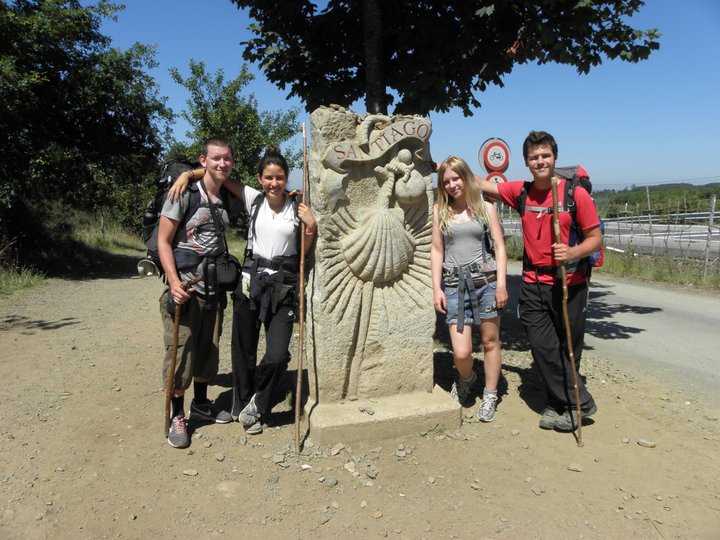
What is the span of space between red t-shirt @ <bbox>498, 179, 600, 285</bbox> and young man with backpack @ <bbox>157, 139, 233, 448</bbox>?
1.94 meters

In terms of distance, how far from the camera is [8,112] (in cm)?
911

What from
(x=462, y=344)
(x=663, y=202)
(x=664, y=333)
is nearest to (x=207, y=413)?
(x=462, y=344)

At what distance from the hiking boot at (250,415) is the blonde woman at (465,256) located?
1.42 metres

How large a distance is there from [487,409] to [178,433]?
84.6 inches

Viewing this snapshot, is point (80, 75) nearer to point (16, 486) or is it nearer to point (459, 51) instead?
point (459, 51)

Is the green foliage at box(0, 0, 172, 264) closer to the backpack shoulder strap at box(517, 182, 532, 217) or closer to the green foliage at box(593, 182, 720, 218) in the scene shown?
the backpack shoulder strap at box(517, 182, 532, 217)

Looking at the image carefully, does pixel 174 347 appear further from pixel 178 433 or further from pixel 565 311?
pixel 565 311

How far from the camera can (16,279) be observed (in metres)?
9.18

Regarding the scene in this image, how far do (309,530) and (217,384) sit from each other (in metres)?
2.16

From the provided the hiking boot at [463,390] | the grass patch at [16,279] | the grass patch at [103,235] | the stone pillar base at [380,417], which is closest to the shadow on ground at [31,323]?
the grass patch at [16,279]

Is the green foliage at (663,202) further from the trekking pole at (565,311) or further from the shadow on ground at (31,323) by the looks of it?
the shadow on ground at (31,323)

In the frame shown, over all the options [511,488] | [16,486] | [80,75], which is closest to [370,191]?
[511,488]

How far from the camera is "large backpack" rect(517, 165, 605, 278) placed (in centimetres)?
337

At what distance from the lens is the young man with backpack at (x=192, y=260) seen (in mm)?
3131
